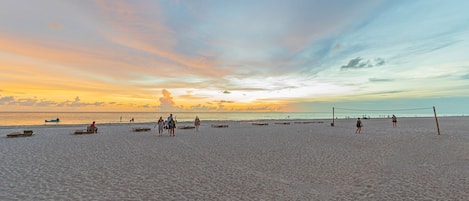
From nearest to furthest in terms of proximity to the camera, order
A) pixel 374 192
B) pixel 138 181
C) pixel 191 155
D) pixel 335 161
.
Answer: pixel 374 192, pixel 138 181, pixel 335 161, pixel 191 155

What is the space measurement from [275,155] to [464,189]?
8362 millimetres

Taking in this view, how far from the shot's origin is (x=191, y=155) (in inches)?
589

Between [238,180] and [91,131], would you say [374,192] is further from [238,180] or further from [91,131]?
[91,131]

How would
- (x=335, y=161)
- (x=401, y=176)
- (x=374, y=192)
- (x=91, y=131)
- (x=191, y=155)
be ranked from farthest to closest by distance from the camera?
(x=91, y=131) → (x=191, y=155) → (x=335, y=161) → (x=401, y=176) → (x=374, y=192)

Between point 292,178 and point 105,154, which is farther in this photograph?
point 105,154

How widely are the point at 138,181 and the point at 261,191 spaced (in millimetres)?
4369

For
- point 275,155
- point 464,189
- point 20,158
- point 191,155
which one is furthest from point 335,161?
point 20,158

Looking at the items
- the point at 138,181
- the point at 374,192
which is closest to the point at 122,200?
the point at 138,181

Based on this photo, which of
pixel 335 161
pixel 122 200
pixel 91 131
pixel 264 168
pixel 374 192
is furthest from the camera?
pixel 91 131

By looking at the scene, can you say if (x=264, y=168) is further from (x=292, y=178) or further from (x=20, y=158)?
(x=20, y=158)

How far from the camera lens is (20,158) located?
1358 cm

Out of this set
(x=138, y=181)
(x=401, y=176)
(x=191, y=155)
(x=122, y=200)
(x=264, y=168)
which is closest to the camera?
(x=122, y=200)

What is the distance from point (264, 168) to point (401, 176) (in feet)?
17.4

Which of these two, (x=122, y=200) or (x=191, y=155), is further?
(x=191, y=155)
